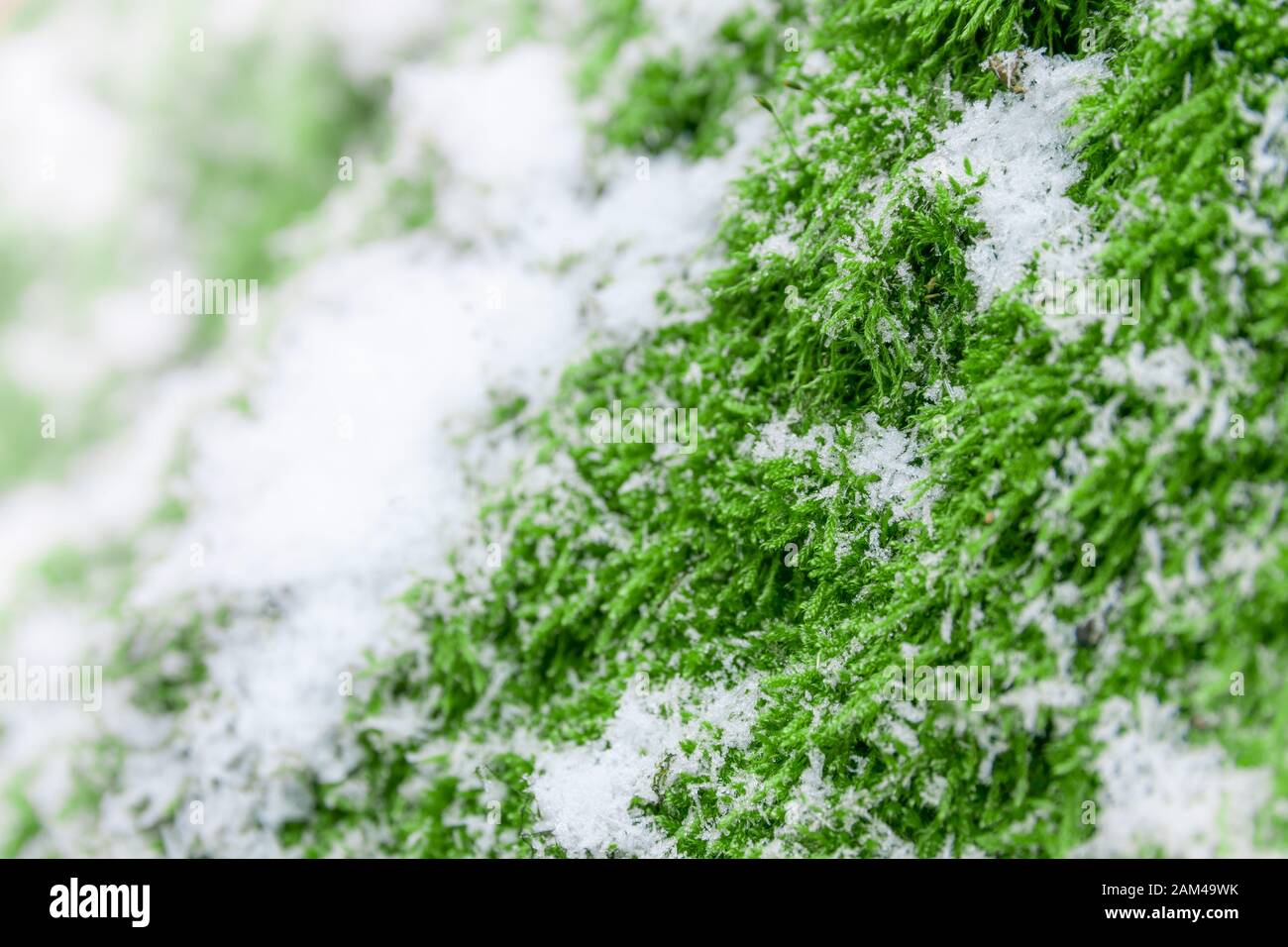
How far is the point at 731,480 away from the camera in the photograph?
1542 millimetres

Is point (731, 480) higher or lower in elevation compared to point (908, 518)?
higher

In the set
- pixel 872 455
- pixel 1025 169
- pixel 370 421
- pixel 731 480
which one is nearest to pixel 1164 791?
pixel 872 455

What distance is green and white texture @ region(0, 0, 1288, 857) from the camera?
110 centimetres

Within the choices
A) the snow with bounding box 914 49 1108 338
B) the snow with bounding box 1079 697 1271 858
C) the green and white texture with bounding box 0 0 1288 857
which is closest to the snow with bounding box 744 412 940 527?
the green and white texture with bounding box 0 0 1288 857

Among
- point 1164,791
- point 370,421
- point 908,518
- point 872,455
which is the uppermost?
point 370,421

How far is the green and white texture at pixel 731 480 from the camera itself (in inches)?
43.5

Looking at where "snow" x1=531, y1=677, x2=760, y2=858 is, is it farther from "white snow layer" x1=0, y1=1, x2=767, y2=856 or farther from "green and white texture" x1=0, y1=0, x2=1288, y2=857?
"white snow layer" x1=0, y1=1, x2=767, y2=856

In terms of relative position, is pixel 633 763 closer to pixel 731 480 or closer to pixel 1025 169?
pixel 731 480

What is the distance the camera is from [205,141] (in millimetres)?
3641

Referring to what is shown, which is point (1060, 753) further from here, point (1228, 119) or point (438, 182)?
point (438, 182)

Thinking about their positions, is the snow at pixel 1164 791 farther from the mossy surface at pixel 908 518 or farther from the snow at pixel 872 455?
the snow at pixel 872 455

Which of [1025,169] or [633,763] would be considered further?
[633,763]

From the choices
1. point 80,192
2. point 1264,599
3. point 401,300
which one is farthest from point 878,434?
point 80,192

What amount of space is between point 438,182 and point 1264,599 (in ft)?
6.97
